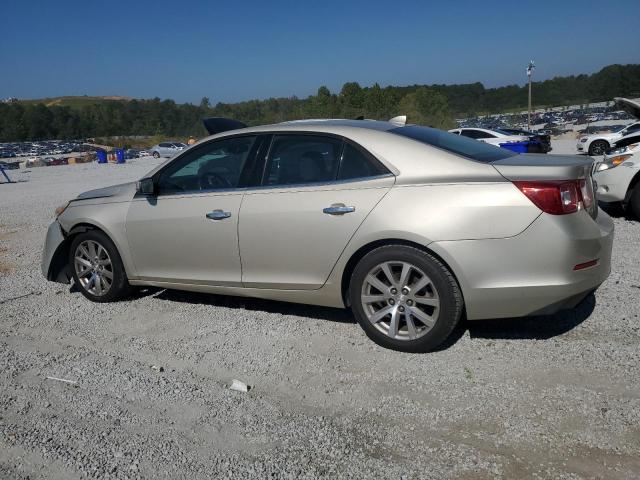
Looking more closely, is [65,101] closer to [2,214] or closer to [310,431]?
[2,214]

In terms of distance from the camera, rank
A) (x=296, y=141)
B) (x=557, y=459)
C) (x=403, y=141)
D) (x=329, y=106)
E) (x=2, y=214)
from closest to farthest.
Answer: (x=557, y=459) → (x=403, y=141) → (x=296, y=141) → (x=2, y=214) → (x=329, y=106)

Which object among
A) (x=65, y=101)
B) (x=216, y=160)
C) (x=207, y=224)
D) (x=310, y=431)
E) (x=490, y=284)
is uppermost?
(x=65, y=101)

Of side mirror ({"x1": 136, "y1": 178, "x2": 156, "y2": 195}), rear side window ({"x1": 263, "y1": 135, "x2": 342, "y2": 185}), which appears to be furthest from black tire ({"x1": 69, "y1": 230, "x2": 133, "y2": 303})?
rear side window ({"x1": 263, "y1": 135, "x2": 342, "y2": 185})

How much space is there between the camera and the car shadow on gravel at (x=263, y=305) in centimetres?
479

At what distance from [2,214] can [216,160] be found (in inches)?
391

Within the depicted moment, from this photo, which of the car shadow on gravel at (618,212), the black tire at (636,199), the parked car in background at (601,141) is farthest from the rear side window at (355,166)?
the parked car in background at (601,141)

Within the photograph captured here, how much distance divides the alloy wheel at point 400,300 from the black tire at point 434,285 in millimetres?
26

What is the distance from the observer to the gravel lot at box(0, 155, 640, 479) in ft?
9.13

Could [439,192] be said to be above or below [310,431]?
above

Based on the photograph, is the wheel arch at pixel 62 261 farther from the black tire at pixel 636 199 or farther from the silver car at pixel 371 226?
the black tire at pixel 636 199

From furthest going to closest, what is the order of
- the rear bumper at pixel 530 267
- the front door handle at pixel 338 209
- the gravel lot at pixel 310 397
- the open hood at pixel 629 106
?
the open hood at pixel 629 106, the front door handle at pixel 338 209, the rear bumper at pixel 530 267, the gravel lot at pixel 310 397

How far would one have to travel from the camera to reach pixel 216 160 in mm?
4770

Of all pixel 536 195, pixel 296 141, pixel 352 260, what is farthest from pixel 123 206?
pixel 536 195

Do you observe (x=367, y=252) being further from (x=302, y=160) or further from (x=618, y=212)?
(x=618, y=212)
